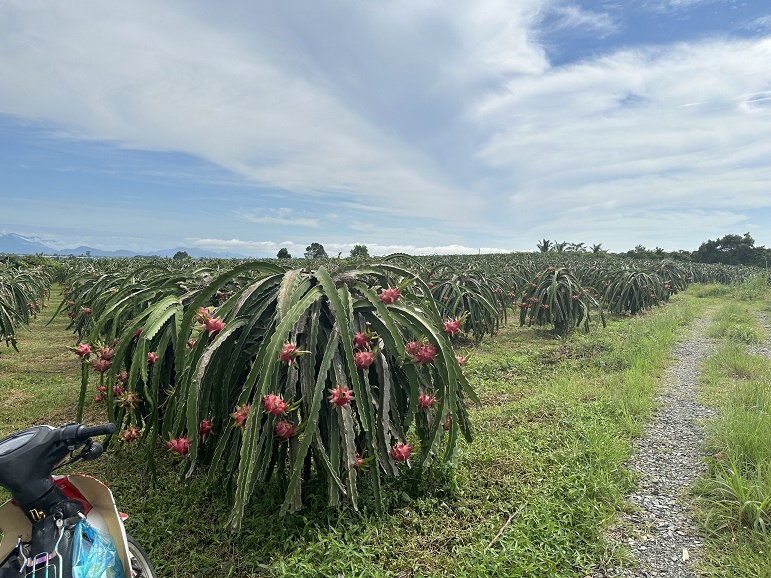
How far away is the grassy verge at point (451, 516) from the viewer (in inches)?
91.7

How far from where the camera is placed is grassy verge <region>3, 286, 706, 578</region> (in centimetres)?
233

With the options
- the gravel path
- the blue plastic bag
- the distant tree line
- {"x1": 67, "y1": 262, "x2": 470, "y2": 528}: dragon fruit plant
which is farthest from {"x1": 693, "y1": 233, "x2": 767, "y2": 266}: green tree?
the blue plastic bag

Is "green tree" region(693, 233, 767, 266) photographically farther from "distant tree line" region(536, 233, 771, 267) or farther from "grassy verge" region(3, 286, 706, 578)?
"grassy verge" region(3, 286, 706, 578)

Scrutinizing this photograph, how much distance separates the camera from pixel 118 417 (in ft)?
10.7

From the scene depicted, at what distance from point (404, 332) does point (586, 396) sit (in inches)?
116

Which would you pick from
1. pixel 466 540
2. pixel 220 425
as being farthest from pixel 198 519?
pixel 466 540

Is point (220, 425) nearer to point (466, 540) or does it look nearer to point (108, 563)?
point (108, 563)

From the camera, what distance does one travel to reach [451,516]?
2.74 metres

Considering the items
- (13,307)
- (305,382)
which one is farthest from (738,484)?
(13,307)

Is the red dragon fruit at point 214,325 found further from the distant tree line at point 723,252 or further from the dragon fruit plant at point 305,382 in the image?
the distant tree line at point 723,252

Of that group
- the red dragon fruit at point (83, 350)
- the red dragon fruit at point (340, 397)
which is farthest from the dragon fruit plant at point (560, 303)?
the red dragon fruit at point (83, 350)

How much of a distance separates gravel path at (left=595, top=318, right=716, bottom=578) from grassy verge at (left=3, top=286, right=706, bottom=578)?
12cm

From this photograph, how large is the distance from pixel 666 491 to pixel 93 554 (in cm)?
328

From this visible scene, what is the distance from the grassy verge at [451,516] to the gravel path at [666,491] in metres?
0.12
